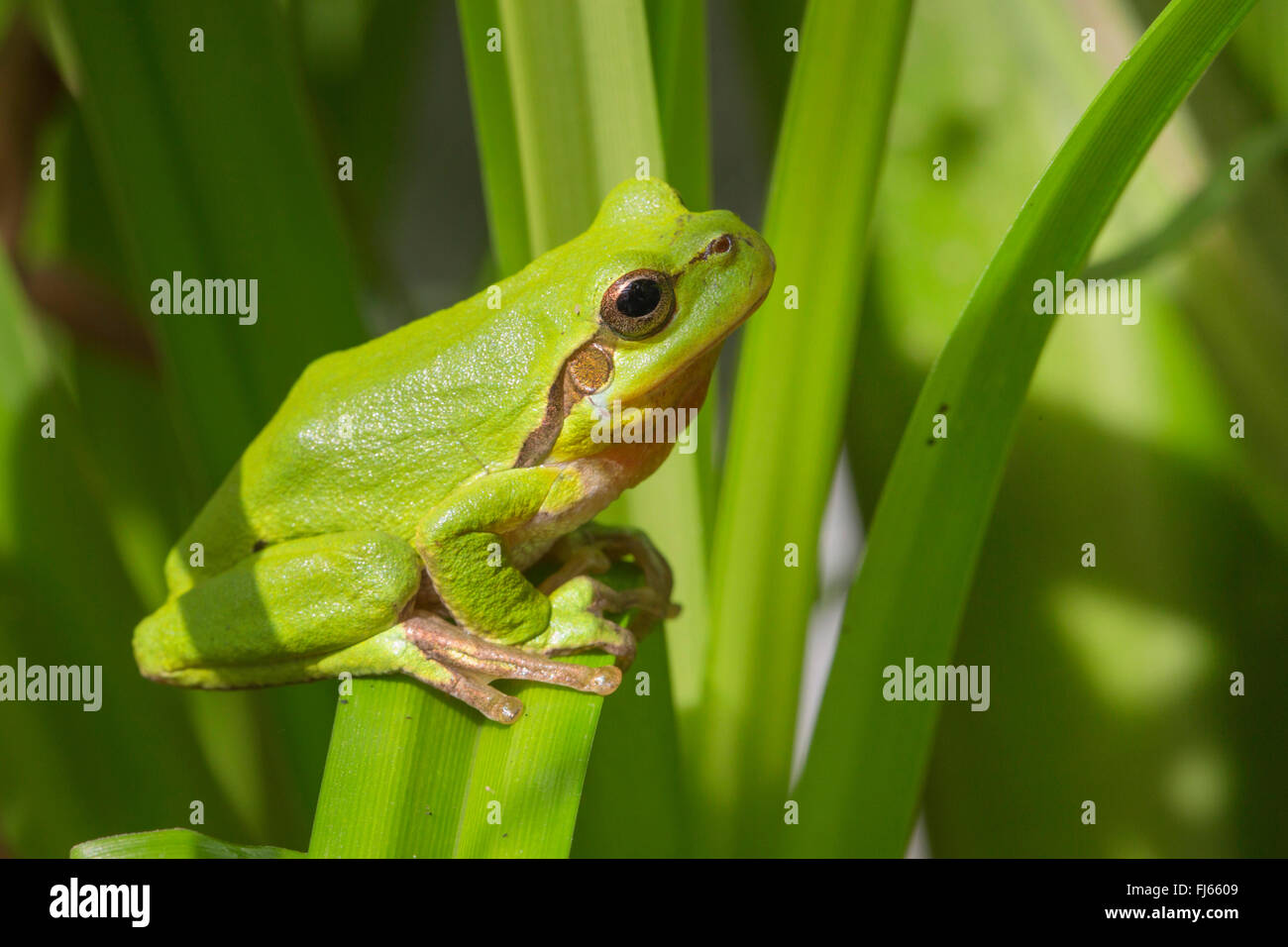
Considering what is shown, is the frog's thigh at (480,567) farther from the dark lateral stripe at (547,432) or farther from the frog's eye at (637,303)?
the frog's eye at (637,303)

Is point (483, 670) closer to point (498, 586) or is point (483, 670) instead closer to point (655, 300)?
point (498, 586)

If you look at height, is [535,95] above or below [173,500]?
above

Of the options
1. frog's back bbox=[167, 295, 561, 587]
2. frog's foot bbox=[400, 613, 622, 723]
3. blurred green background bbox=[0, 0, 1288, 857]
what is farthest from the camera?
blurred green background bbox=[0, 0, 1288, 857]

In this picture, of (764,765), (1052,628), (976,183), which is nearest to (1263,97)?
(976,183)

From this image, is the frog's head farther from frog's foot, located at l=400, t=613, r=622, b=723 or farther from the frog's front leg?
frog's foot, located at l=400, t=613, r=622, b=723

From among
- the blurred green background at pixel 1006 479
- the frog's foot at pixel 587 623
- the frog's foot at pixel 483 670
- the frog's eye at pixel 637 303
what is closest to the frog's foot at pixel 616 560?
the frog's foot at pixel 587 623

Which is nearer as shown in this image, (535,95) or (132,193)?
(535,95)

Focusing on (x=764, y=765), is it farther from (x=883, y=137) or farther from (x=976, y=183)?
(x=976, y=183)

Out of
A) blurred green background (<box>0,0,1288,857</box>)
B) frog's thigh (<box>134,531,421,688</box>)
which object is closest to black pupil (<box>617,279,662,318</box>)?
frog's thigh (<box>134,531,421,688</box>)
